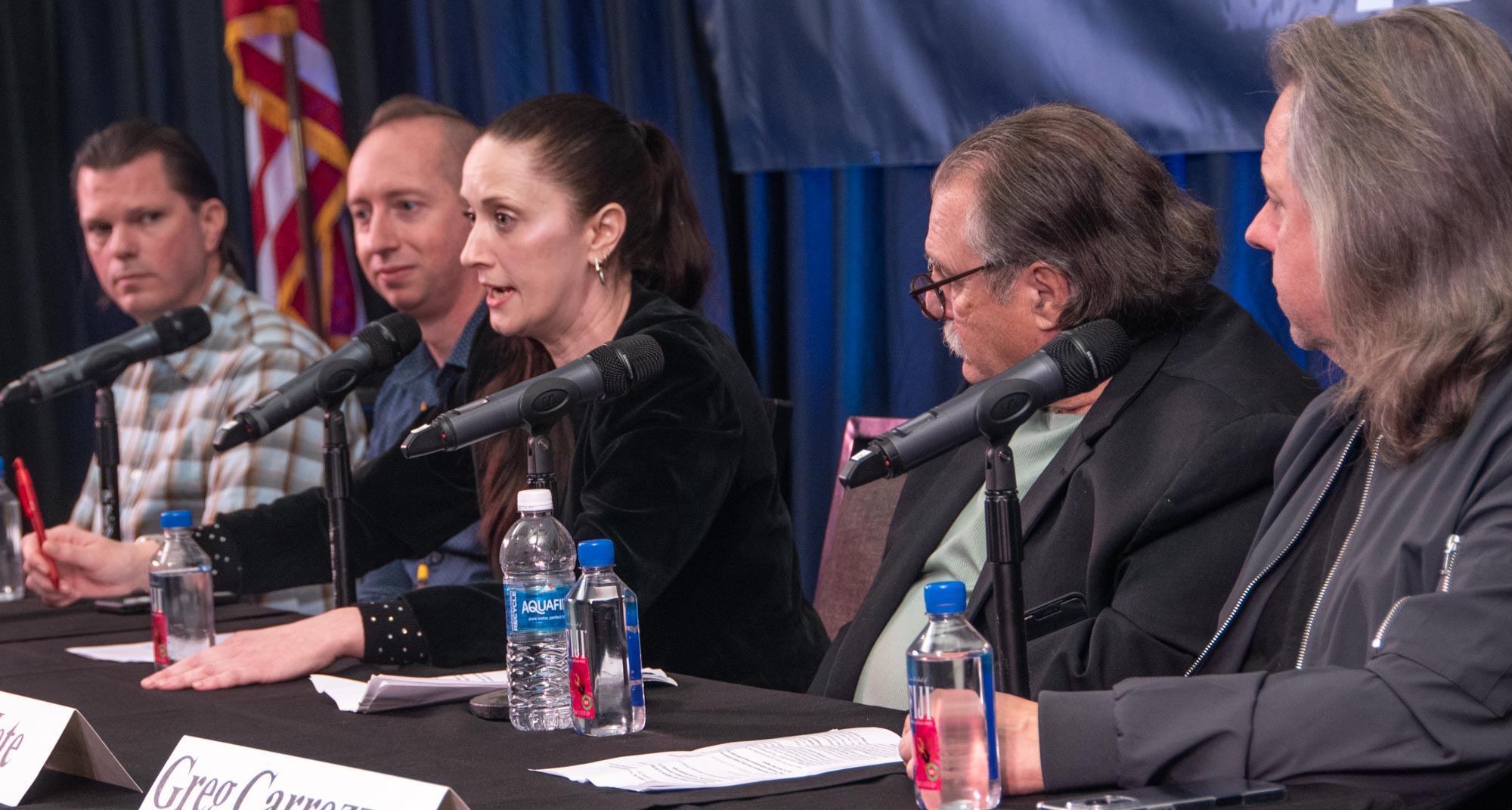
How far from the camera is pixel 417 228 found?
10.6 ft

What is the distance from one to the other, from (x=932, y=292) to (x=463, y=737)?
844mm

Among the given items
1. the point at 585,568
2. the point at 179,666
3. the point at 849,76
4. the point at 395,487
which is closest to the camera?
the point at 585,568

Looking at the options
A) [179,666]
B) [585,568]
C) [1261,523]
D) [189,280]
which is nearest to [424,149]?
[189,280]

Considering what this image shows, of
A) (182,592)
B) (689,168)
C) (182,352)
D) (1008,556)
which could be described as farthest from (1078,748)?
(182,352)

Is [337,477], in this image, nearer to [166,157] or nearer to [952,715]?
[952,715]

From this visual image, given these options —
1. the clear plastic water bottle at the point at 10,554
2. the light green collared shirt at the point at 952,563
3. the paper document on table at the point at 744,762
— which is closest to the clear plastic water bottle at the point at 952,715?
the paper document on table at the point at 744,762

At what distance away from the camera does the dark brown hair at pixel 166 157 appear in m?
3.59

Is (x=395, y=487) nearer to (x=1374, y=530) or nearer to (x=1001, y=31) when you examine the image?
(x=1001, y=31)

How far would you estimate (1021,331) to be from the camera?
1918 mm

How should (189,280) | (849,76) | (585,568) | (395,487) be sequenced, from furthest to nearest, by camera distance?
(189,280) < (849,76) < (395,487) < (585,568)

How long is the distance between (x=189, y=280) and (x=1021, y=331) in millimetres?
2356

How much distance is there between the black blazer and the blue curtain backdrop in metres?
0.96

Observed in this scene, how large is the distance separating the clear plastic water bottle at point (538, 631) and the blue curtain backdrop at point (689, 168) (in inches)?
60.7

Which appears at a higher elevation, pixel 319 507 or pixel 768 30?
pixel 768 30
